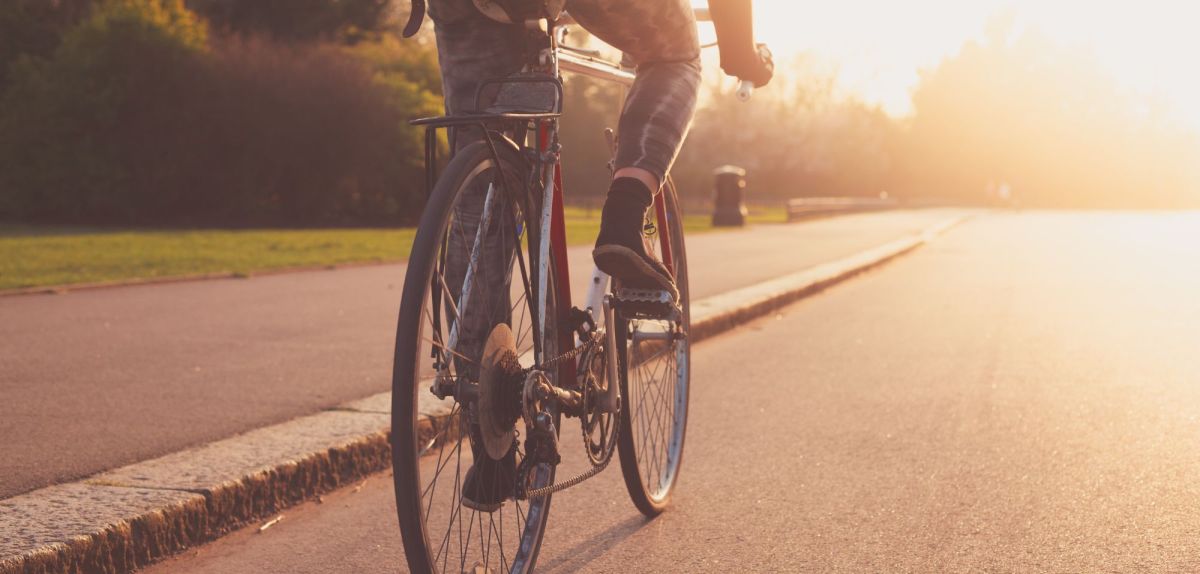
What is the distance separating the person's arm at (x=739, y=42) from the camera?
Result: 3383mm

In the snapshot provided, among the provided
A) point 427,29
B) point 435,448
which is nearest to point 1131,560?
point 435,448

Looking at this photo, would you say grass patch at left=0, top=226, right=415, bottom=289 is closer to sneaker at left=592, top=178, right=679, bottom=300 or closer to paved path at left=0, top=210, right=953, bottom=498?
paved path at left=0, top=210, right=953, bottom=498

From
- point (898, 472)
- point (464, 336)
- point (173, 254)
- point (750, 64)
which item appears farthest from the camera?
point (173, 254)

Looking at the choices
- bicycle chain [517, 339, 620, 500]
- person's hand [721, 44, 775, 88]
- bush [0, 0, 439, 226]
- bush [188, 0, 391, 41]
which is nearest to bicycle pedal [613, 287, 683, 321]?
bicycle chain [517, 339, 620, 500]

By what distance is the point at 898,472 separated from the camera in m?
4.67

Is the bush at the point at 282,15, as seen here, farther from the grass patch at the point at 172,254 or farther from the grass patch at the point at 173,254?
the grass patch at the point at 173,254

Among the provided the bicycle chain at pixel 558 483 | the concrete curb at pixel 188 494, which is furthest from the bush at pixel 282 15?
the bicycle chain at pixel 558 483

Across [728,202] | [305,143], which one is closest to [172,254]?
[305,143]

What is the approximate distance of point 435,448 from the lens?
2.83 m

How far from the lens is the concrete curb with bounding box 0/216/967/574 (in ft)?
10.5

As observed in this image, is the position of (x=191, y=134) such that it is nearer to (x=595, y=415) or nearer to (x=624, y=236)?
(x=595, y=415)

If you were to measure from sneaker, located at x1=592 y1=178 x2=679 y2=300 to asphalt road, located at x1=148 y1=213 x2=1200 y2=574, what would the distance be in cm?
84

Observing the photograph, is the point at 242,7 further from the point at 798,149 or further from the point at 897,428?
the point at 798,149

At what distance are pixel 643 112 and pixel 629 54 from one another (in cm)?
18
